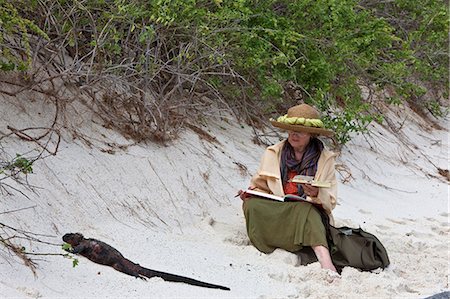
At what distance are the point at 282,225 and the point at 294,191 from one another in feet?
0.90

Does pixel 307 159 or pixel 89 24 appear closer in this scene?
pixel 307 159

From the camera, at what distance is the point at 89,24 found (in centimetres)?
710

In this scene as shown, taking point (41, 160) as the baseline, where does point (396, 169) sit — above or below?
below

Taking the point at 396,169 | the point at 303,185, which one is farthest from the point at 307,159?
the point at 396,169

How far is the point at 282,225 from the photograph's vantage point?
19.0ft

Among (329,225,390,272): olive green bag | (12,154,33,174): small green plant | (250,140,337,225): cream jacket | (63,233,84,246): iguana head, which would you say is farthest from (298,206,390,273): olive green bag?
→ (12,154,33,174): small green plant

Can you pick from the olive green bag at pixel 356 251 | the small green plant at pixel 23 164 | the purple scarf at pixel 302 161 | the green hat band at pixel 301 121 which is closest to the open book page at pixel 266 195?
the purple scarf at pixel 302 161

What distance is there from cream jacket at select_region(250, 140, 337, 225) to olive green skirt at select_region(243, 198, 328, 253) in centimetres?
10

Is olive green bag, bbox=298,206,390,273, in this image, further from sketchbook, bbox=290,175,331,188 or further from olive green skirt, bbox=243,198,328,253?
sketchbook, bbox=290,175,331,188

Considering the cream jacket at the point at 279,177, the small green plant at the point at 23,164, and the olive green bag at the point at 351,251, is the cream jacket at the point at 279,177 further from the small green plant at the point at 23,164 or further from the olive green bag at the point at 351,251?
the small green plant at the point at 23,164

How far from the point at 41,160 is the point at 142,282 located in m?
1.55

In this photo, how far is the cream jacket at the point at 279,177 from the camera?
5793mm

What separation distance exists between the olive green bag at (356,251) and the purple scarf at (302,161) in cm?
39

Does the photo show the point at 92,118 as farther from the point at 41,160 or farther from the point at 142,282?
the point at 142,282
